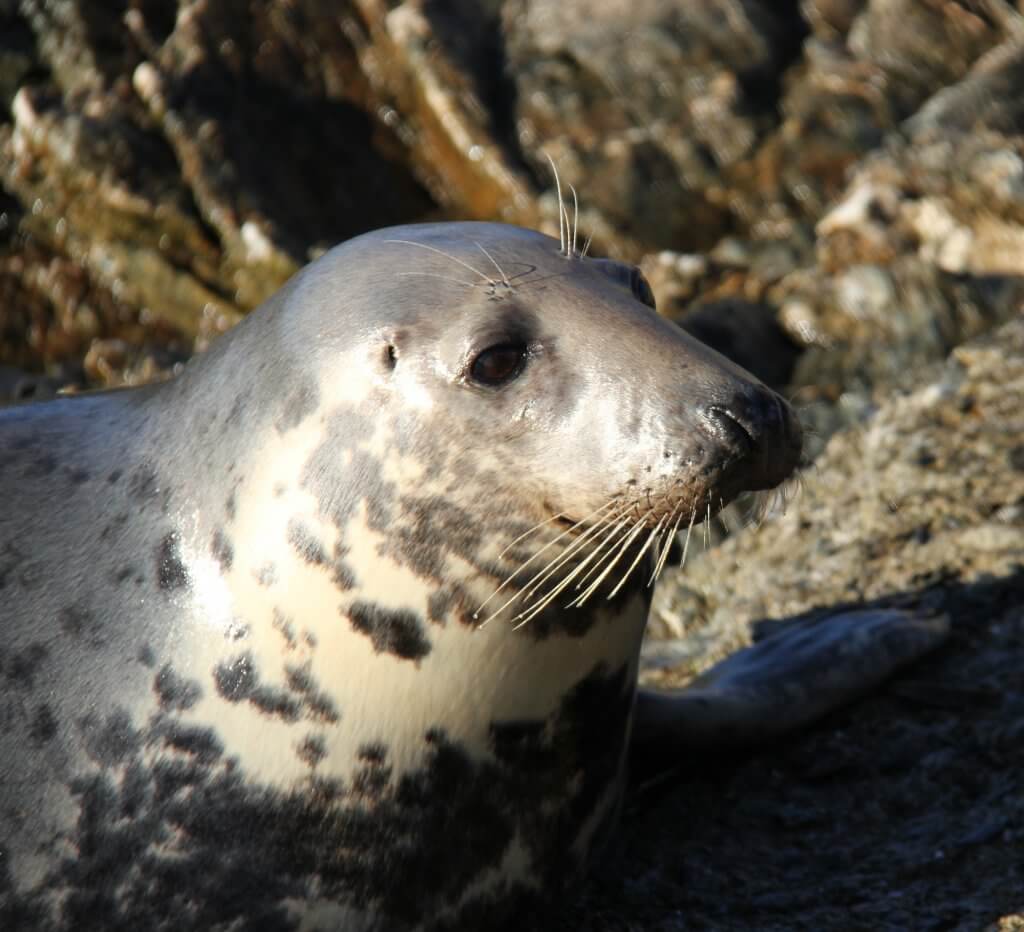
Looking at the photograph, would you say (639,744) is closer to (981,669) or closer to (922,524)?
(981,669)

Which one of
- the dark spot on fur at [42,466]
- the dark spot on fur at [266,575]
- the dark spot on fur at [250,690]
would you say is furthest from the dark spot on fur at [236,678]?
the dark spot on fur at [42,466]

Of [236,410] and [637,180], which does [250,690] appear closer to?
[236,410]

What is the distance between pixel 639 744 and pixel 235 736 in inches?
45.7

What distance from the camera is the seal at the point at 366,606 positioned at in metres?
2.57

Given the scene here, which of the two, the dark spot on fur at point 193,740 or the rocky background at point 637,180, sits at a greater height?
the dark spot on fur at point 193,740

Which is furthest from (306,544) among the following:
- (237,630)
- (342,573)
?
(237,630)

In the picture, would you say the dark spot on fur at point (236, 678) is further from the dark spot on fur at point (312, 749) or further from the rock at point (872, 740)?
the rock at point (872, 740)

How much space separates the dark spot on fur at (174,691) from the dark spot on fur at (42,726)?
194 millimetres

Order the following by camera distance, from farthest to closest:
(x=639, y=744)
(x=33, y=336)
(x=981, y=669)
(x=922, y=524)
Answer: (x=33, y=336)
(x=922, y=524)
(x=981, y=669)
(x=639, y=744)

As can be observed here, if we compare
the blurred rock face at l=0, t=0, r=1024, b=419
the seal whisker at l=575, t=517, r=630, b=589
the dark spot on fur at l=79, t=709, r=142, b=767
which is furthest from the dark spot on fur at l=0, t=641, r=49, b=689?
the blurred rock face at l=0, t=0, r=1024, b=419

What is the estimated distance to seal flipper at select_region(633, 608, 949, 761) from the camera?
139 inches

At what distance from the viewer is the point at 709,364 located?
258cm

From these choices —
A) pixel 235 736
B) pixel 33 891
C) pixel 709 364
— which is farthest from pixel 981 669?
pixel 33 891

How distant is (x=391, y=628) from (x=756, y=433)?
0.71 m
